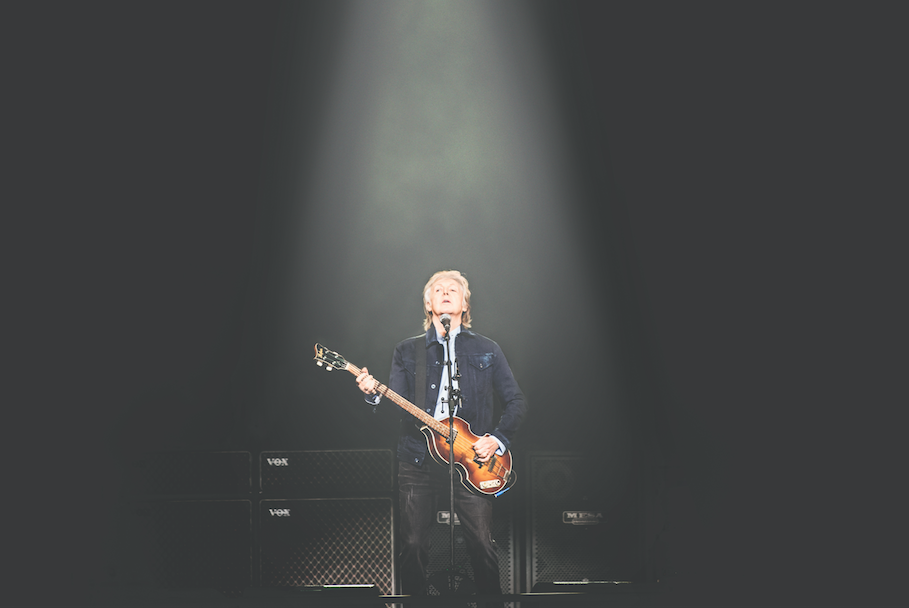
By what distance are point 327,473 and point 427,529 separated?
2.29 feet

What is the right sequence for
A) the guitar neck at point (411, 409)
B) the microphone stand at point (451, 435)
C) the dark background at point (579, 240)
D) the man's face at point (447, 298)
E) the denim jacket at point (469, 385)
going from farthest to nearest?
the dark background at point (579, 240) → the man's face at point (447, 298) → the denim jacket at point (469, 385) → the guitar neck at point (411, 409) → the microphone stand at point (451, 435)

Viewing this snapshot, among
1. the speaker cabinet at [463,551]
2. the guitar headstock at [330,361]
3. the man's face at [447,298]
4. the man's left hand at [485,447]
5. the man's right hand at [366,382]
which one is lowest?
the speaker cabinet at [463,551]

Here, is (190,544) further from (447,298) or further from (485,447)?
(447,298)

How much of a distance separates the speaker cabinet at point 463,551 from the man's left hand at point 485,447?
0.31 meters

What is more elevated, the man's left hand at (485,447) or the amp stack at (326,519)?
the man's left hand at (485,447)

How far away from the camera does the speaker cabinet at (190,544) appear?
4414 millimetres

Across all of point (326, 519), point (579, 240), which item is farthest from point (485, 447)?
point (579, 240)

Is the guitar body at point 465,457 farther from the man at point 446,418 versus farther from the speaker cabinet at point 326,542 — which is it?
the speaker cabinet at point 326,542

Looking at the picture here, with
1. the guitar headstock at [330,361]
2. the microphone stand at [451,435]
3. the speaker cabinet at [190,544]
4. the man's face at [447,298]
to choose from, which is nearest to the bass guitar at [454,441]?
the guitar headstock at [330,361]

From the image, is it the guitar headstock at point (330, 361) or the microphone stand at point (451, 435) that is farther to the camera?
the guitar headstock at point (330, 361)

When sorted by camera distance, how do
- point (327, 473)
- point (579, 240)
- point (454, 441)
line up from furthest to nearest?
point (579, 240) → point (327, 473) → point (454, 441)

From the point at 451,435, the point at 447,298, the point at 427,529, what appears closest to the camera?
the point at 451,435

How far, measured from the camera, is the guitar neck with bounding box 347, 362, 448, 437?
4266mm

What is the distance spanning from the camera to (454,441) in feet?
14.0
